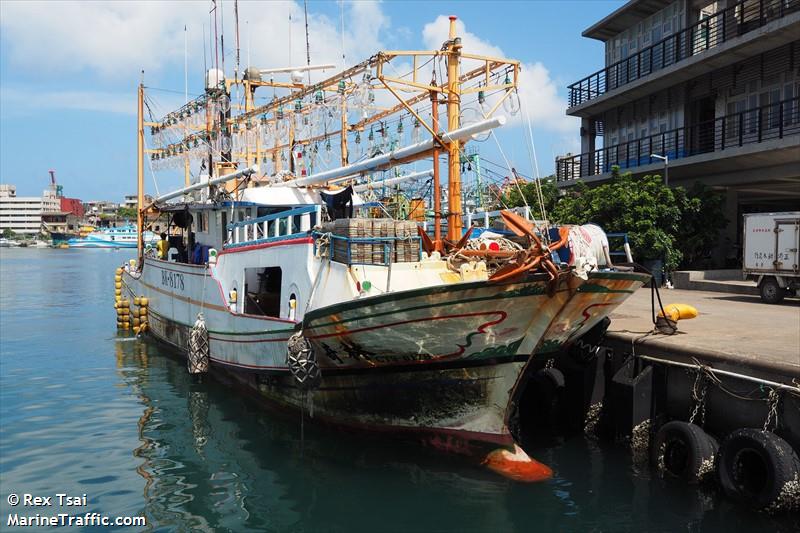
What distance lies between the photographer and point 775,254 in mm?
18406

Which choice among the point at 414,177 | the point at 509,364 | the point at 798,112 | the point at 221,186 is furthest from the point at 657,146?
the point at 509,364

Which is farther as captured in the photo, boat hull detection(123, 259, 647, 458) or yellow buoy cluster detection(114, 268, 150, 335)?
yellow buoy cluster detection(114, 268, 150, 335)

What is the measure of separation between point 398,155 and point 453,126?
2033 millimetres

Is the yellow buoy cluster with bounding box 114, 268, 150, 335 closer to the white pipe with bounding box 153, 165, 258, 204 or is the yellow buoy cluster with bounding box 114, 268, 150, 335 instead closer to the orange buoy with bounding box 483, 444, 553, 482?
the white pipe with bounding box 153, 165, 258, 204

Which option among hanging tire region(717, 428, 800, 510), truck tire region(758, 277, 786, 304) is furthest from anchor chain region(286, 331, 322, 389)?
truck tire region(758, 277, 786, 304)

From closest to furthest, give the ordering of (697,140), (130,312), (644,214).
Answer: (644,214) < (130,312) < (697,140)

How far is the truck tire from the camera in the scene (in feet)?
59.7

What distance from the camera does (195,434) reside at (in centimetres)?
1220

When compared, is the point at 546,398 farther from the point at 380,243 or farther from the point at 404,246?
the point at 380,243

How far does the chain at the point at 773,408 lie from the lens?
8.70 meters

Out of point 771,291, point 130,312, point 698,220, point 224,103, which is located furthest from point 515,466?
point 130,312

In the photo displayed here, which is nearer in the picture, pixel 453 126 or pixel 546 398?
pixel 546 398

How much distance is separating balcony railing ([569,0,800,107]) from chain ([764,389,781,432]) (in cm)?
1862

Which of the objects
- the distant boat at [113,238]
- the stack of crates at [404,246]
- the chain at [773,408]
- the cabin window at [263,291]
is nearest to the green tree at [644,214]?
the cabin window at [263,291]
